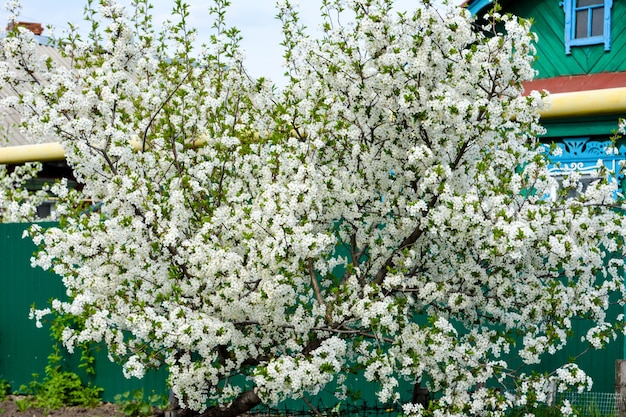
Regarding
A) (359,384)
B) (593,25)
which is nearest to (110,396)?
(359,384)

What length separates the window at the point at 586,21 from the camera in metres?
9.91

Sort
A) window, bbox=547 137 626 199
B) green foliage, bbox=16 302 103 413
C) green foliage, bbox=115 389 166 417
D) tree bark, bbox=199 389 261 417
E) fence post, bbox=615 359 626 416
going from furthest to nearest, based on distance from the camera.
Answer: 1. green foliage, bbox=16 302 103 413
2. window, bbox=547 137 626 199
3. green foliage, bbox=115 389 166 417
4. fence post, bbox=615 359 626 416
5. tree bark, bbox=199 389 261 417

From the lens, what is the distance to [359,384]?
23.9 feet

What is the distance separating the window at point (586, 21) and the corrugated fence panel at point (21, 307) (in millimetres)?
6247

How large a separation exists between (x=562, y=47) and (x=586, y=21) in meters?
0.38

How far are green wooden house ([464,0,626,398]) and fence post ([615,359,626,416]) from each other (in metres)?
2.32

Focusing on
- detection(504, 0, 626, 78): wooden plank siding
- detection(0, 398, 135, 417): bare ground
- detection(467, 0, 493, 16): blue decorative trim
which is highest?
detection(467, 0, 493, 16): blue decorative trim

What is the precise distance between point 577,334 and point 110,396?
466 cm

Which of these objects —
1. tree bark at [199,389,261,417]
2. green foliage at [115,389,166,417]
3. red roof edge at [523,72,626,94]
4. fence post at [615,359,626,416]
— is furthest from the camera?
red roof edge at [523,72,626,94]

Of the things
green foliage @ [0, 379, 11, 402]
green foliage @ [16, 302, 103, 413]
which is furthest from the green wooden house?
green foliage @ [0, 379, 11, 402]

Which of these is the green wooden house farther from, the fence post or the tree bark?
the tree bark

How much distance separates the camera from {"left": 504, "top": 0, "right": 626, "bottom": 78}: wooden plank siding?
984cm

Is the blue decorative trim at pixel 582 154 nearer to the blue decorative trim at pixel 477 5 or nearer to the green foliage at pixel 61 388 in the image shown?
the blue decorative trim at pixel 477 5

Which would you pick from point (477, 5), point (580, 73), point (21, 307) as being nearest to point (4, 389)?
point (21, 307)
